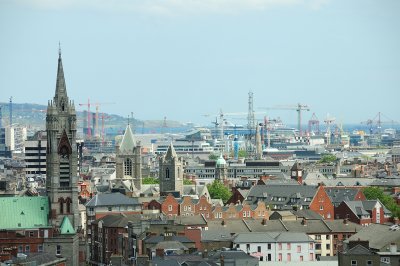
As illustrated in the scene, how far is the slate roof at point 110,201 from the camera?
161 meters

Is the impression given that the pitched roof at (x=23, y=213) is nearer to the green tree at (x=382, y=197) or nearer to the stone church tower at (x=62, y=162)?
the stone church tower at (x=62, y=162)

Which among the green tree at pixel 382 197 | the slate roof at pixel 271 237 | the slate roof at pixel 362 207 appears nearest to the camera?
the slate roof at pixel 271 237

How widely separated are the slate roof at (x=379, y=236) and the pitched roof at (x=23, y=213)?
25991 mm

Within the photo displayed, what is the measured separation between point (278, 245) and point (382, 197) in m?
54.8

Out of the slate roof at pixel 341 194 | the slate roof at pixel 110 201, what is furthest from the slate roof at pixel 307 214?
the slate roof at pixel 110 201

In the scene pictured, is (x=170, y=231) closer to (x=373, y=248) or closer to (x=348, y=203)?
(x=373, y=248)

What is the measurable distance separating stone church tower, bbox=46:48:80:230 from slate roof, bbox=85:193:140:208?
29620mm

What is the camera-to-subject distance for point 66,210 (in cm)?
12988

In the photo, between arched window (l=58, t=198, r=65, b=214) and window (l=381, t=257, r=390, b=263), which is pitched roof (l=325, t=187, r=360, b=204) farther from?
window (l=381, t=257, r=390, b=263)

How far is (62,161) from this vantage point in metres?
Answer: 131

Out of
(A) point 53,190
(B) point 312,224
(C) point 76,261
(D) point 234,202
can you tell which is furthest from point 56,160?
(D) point 234,202

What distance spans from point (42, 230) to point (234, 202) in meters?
60.0

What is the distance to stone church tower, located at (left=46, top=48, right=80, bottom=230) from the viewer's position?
130000 millimetres

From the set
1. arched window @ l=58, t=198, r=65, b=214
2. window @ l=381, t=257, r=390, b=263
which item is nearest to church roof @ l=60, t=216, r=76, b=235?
arched window @ l=58, t=198, r=65, b=214
